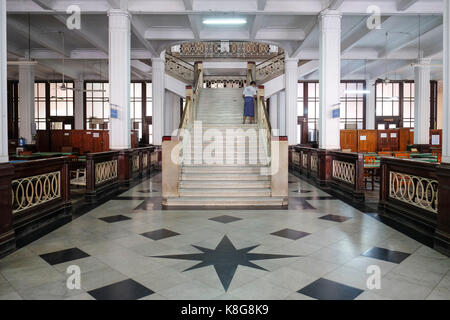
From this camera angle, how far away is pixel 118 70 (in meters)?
8.80

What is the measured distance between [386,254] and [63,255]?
3688 millimetres

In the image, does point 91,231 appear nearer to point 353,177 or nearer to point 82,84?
point 353,177

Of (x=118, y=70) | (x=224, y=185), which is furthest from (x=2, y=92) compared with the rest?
(x=118, y=70)

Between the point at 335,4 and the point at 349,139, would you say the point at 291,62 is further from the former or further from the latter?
the point at 335,4

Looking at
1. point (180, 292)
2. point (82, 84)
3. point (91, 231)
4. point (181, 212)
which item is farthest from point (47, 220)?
point (82, 84)

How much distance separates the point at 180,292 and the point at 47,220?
344 cm

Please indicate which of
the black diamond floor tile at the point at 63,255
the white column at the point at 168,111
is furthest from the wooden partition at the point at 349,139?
the black diamond floor tile at the point at 63,255

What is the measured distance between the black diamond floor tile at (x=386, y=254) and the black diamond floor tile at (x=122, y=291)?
249cm

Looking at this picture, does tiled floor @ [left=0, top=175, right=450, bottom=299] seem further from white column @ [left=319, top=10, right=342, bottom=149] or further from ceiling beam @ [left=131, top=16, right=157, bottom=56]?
ceiling beam @ [left=131, top=16, right=157, bottom=56]

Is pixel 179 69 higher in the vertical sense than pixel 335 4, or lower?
higher

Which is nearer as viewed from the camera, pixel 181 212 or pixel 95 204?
pixel 181 212

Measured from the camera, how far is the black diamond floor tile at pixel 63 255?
356cm

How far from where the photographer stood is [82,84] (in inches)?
790

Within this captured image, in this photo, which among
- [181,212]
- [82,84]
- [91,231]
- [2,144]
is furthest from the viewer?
[82,84]
